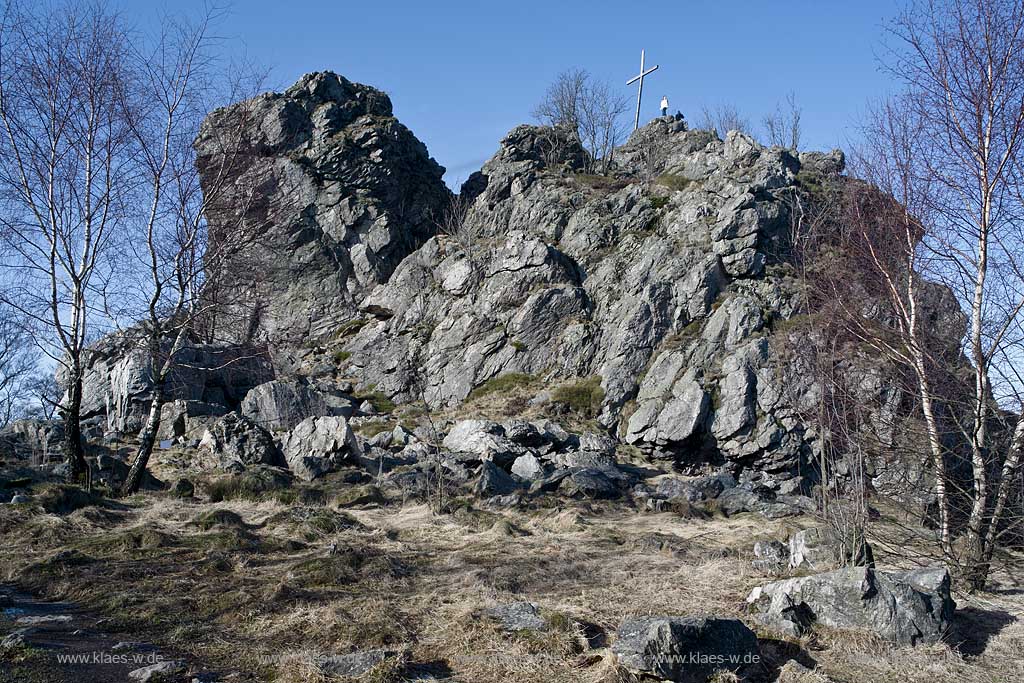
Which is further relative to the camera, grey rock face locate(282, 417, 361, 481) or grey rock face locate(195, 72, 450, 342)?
grey rock face locate(195, 72, 450, 342)

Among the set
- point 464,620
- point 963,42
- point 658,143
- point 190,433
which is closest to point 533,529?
point 464,620

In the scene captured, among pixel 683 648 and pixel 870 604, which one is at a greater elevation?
pixel 870 604

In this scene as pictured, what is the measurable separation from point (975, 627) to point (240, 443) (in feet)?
53.8

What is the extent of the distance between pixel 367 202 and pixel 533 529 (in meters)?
33.9

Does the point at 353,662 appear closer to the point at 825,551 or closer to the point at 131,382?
the point at 825,551

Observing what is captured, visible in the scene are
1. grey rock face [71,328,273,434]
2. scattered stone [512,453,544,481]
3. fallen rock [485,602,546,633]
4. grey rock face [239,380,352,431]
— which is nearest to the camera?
fallen rock [485,602,546,633]

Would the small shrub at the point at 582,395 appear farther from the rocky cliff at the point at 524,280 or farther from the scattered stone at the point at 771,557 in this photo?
the scattered stone at the point at 771,557

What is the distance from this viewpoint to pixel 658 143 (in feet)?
147

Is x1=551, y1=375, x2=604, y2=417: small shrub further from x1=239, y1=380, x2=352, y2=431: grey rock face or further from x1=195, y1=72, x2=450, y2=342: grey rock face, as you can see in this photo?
x1=195, y1=72, x2=450, y2=342: grey rock face

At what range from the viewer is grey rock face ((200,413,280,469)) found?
17766mm

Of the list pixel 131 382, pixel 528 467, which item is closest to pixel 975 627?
pixel 528 467

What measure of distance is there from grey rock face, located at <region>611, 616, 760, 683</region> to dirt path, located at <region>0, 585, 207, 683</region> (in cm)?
339

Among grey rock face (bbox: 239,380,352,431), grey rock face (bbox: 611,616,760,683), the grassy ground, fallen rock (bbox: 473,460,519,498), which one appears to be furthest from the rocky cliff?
grey rock face (bbox: 611,616,760,683)

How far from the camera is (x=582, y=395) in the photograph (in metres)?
28.1
